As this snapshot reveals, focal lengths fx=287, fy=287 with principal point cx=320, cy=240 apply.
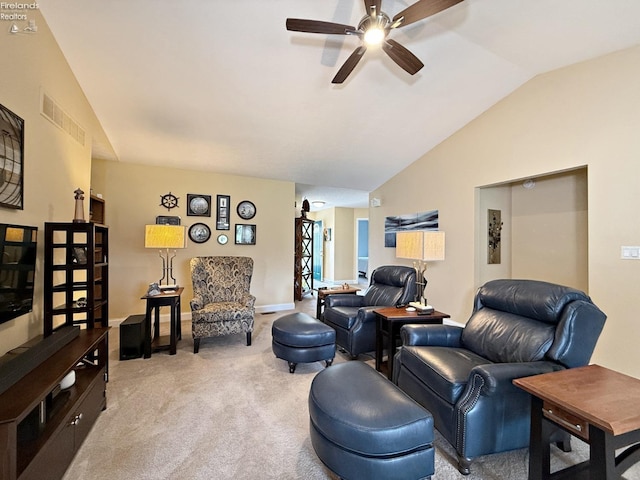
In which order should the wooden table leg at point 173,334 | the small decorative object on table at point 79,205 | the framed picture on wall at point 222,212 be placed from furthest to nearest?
the framed picture on wall at point 222,212, the wooden table leg at point 173,334, the small decorative object on table at point 79,205

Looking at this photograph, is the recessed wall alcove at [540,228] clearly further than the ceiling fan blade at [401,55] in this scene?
Yes

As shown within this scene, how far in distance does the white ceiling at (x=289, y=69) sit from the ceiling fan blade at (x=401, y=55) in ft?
1.51

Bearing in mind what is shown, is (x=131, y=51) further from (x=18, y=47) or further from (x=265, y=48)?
(x=265, y=48)

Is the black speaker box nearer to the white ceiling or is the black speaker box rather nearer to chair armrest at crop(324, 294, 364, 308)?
chair armrest at crop(324, 294, 364, 308)

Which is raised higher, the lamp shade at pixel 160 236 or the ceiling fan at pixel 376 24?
the ceiling fan at pixel 376 24

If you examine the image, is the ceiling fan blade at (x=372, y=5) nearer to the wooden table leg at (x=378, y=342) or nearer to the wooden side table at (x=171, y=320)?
the wooden table leg at (x=378, y=342)

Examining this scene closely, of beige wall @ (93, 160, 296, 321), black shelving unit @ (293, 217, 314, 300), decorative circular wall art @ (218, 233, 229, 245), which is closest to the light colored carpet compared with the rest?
beige wall @ (93, 160, 296, 321)

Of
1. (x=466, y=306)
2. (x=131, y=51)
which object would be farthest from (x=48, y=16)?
(x=466, y=306)

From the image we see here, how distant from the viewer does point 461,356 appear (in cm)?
206

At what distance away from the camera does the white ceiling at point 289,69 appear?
2.28 m

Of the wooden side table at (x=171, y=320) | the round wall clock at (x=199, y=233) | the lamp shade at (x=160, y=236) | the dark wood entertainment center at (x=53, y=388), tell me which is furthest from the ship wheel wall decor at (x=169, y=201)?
the dark wood entertainment center at (x=53, y=388)

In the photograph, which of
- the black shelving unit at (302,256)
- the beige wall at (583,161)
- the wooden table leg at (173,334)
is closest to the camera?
the beige wall at (583,161)

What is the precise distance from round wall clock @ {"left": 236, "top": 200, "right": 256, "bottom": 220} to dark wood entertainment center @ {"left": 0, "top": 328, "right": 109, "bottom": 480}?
10.5 ft

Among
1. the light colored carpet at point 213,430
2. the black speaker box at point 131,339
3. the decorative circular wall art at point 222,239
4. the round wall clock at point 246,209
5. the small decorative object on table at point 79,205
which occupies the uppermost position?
the round wall clock at point 246,209
